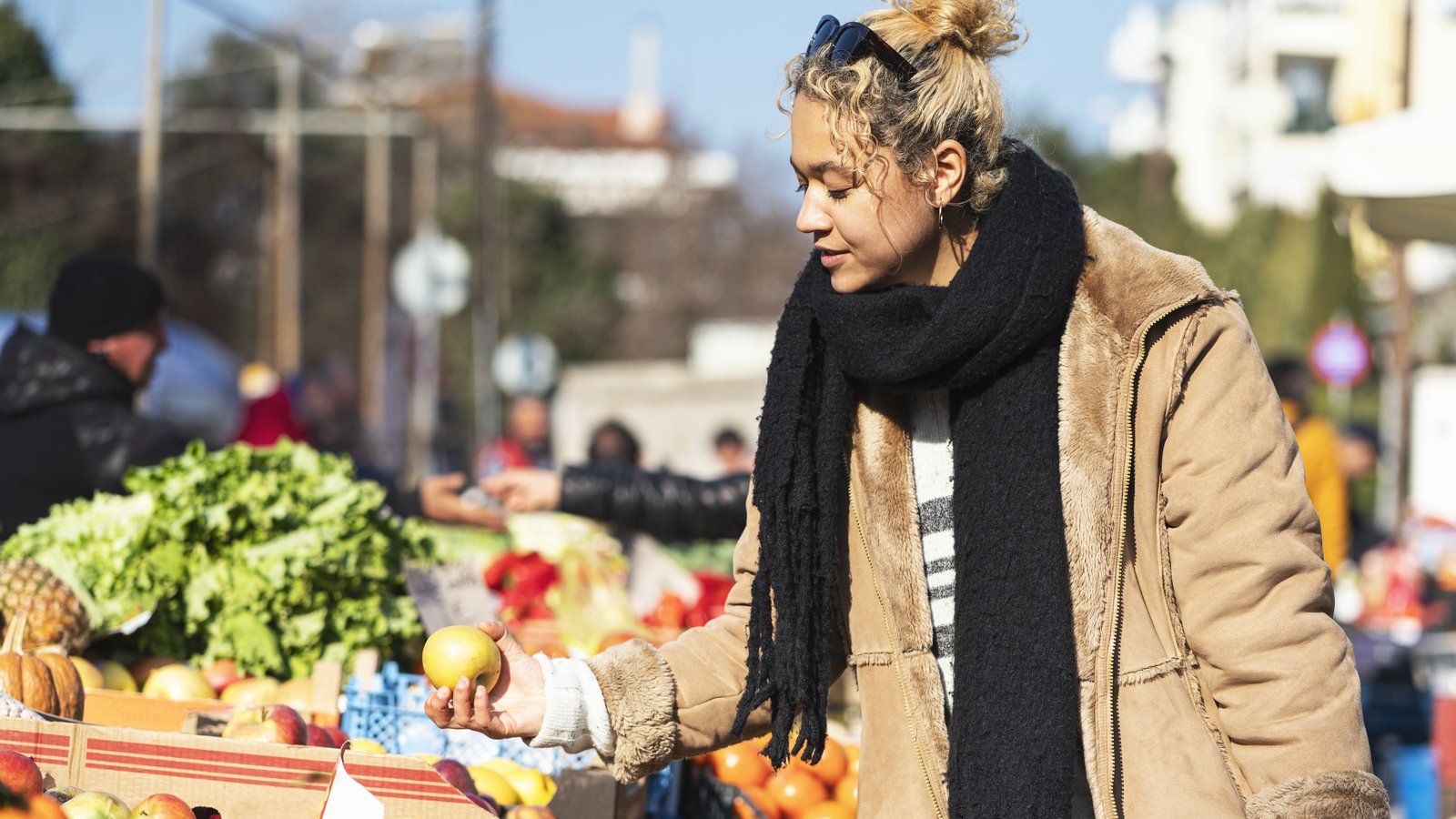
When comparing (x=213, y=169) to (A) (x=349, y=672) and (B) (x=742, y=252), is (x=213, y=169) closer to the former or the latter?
(B) (x=742, y=252)

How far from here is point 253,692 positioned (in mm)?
3951

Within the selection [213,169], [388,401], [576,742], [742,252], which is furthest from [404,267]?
[742,252]

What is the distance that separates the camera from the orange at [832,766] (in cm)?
447

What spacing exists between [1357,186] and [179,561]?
3.86 meters

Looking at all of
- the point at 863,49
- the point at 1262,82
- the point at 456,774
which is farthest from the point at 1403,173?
the point at 1262,82

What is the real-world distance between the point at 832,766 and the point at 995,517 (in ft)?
7.54

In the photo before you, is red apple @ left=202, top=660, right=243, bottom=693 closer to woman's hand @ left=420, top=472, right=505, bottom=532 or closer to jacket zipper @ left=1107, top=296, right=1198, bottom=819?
woman's hand @ left=420, top=472, right=505, bottom=532

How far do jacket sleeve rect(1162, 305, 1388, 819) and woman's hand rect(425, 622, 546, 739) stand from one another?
1.03 meters

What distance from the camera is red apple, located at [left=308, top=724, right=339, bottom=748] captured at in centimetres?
329

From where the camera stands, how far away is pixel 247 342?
35.4 m

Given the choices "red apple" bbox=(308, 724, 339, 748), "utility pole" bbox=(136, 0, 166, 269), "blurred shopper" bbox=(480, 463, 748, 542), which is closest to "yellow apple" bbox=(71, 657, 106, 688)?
"red apple" bbox=(308, 724, 339, 748)

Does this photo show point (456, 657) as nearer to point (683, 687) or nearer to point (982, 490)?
point (683, 687)

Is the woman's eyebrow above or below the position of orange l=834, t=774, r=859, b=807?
above

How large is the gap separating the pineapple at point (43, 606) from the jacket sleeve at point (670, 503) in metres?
2.01
